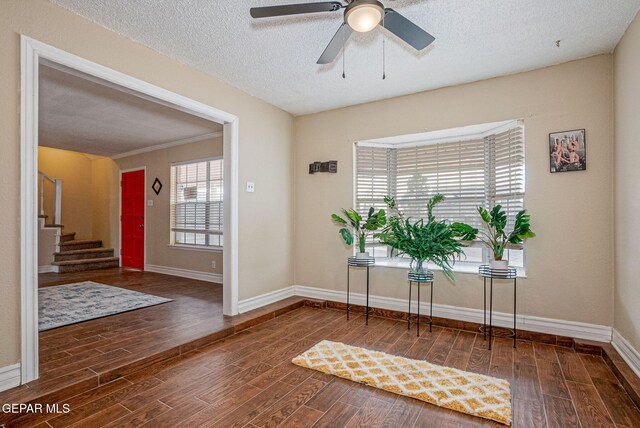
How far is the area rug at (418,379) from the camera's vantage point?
2.11m

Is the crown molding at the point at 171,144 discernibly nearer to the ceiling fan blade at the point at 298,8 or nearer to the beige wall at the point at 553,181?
the beige wall at the point at 553,181

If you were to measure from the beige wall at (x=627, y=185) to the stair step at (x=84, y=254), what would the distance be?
349 inches

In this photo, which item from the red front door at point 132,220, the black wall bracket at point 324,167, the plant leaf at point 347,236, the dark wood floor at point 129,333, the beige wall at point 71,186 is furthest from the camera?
the beige wall at point 71,186

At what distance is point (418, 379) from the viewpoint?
2441 millimetres

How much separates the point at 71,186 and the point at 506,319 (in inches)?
370

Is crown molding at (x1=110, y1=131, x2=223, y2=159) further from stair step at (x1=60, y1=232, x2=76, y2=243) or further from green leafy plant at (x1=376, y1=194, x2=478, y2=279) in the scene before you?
green leafy plant at (x1=376, y1=194, x2=478, y2=279)

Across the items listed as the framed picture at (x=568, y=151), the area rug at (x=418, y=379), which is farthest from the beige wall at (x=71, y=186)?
the framed picture at (x=568, y=151)

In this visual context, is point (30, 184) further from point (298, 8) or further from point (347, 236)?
point (347, 236)

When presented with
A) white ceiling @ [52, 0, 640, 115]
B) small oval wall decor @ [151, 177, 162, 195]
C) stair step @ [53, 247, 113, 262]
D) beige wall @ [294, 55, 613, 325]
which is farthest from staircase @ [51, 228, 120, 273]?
beige wall @ [294, 55, 613, 325]

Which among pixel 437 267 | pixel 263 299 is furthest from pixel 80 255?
pixel 437 267

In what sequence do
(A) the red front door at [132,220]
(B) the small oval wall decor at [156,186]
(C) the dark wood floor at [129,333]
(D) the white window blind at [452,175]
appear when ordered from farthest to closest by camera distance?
(A) the red front door at [132,220] → (B) the small oval wall decor at [156,186] → (D) the white window blind at [452,175] → (C) the dark wood floor at [129,333]

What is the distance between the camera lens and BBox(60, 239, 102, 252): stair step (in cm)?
714

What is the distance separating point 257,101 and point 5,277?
9.96ft

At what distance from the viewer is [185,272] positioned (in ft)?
20.4
